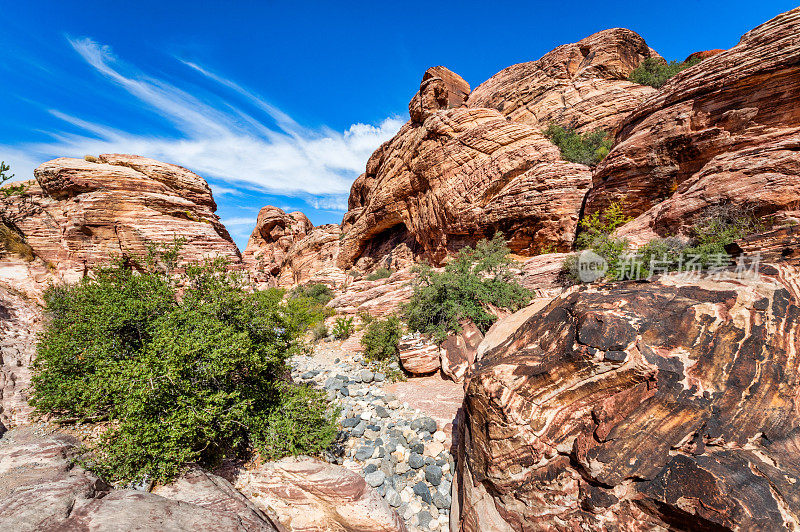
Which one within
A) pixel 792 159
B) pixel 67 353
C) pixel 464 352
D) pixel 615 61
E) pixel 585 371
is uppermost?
pixel 615 61

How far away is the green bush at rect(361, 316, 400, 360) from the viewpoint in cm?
923

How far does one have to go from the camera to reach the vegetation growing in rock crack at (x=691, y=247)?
8.20m

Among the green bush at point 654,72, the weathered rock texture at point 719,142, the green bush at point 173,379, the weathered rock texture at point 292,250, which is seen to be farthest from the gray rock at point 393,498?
the green bush at point 654,72

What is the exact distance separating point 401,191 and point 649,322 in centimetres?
2139

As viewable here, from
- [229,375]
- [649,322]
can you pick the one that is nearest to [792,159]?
[649,322]

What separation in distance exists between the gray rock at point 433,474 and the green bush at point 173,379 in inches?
69.8

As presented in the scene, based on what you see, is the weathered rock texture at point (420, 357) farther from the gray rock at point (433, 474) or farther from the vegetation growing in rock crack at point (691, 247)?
the vegetation growing in rock crack at point (691, 247)

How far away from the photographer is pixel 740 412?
2.83 metres

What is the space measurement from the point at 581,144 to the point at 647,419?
18429 mm

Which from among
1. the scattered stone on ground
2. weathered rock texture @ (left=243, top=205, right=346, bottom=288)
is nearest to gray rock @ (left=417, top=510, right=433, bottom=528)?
the scattered stone on ground

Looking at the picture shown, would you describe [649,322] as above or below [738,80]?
below

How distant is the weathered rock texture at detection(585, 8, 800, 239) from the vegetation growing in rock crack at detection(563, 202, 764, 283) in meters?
0.34

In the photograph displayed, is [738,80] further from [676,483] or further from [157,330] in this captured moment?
[157,330]

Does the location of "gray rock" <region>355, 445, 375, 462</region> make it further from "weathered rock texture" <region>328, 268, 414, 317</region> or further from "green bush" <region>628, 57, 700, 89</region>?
"green bush" <region>628, 57, 700, 89</region>
